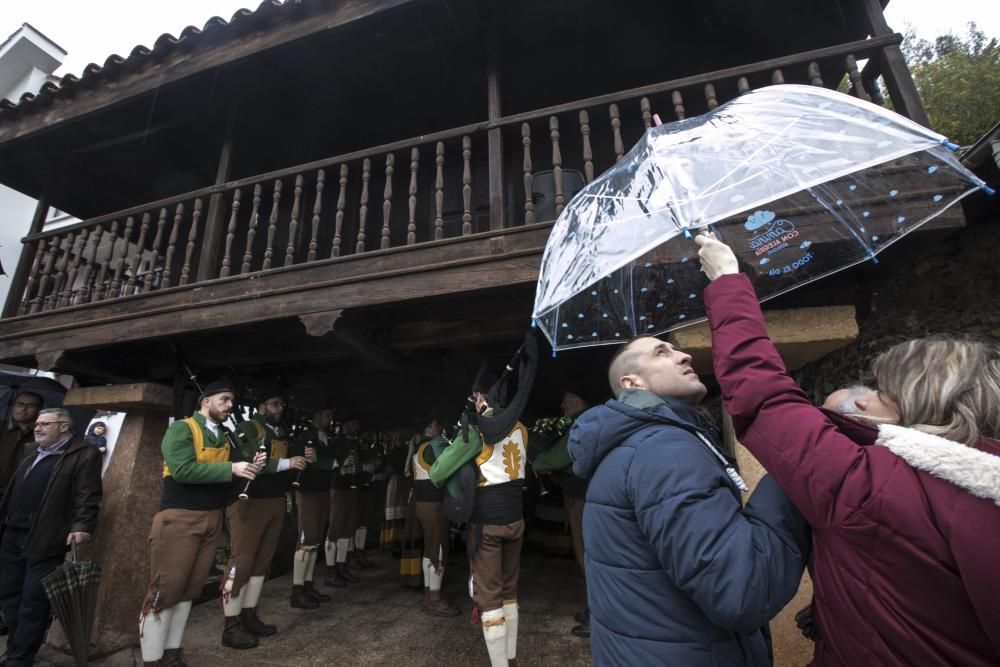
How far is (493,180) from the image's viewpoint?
12.0ft

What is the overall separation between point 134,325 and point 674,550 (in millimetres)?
4989

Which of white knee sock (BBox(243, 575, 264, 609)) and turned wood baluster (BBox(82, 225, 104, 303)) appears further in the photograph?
turned wood baluster (BBox(82, 225, 104, 303))

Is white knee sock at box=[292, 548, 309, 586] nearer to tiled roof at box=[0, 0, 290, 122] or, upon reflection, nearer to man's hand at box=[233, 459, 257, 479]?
man's hand at box=[233, 459, 257, 479]

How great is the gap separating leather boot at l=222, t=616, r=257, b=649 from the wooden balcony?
2753 mm

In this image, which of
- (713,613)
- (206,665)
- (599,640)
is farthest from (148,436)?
(713,613)

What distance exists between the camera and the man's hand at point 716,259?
130cm

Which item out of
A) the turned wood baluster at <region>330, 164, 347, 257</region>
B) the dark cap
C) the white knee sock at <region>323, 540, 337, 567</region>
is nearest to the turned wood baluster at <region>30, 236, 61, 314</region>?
the dark cap

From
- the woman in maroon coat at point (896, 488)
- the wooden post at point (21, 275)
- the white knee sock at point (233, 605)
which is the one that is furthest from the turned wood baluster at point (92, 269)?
the woman in maroon coat at point (896, 488)

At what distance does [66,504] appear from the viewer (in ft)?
13.8

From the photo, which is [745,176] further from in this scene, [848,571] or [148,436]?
[148,436]

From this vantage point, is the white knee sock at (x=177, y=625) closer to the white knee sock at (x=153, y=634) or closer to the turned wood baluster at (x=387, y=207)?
the white knee sock at (x=153, y=634)

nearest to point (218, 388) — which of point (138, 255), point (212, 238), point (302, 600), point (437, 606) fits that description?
point (212, 238)

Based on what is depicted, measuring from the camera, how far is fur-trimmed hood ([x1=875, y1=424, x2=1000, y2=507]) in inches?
32.8

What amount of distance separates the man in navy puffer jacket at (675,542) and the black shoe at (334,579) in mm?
6001
